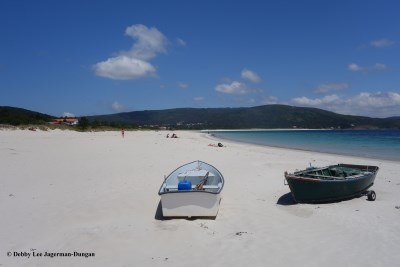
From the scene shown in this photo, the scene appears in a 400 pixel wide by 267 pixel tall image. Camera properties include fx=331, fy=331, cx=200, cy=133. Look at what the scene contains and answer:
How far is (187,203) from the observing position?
330 inches

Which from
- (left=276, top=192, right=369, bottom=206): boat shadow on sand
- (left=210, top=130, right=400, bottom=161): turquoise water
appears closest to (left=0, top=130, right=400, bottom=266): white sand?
(left=276, top=192, right=369, bottom=206): boat shadow on sand

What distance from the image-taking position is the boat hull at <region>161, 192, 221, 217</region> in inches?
329

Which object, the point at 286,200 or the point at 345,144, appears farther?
Result: the point at 345,144

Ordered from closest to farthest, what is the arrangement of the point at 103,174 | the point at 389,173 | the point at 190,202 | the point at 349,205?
the point at 190,202 → the point at 349,205 → the point at 103,174 → the point at 389,173

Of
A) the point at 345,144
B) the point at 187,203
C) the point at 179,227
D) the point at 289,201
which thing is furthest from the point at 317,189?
the point at 345,144

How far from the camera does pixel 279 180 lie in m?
14.4

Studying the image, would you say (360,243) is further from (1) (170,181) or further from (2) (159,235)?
(1) (170,181)

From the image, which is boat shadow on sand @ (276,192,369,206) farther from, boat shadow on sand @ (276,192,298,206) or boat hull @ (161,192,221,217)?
boat hull @ (161,192,221,217)

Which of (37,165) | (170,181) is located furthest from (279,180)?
(37,165)

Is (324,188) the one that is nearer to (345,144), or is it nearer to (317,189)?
(317,189)

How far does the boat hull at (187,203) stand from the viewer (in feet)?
27.4

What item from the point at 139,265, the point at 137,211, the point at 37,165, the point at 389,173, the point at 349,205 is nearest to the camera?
the point at 139,265

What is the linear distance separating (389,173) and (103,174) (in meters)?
13.9

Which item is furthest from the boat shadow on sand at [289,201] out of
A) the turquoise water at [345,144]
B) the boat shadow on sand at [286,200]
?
the turquoise water at [345,144]
